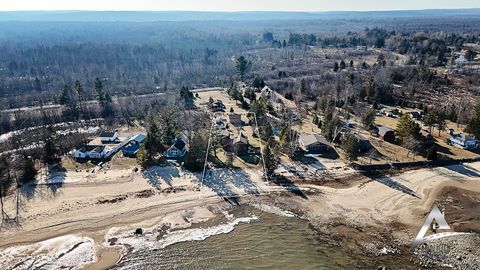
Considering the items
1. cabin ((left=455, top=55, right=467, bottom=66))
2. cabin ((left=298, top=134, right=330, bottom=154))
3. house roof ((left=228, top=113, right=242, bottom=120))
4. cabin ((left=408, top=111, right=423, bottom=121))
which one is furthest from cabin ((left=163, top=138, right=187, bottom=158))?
cabin ((left=455, top=55, right=467, bottom=66))

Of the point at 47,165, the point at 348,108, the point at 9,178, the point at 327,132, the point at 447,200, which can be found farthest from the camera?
the point at 348,108

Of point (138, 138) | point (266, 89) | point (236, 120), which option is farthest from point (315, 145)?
point (266, 89)

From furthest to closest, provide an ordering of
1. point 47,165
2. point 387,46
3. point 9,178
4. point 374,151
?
point 387,46 < point 374,151 < point 47,165 < point 9,178

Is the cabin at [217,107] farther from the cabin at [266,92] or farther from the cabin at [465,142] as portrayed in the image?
the cabin at [465,142]

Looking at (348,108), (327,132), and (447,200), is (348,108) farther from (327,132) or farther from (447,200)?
(447,200)

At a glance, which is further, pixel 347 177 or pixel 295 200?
pixel 347 177

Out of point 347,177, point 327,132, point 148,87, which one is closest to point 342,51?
point 148,87

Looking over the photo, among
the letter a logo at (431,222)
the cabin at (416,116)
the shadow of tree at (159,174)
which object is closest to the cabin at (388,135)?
the cabin at (416,116)
